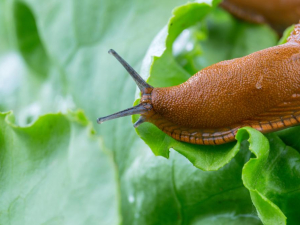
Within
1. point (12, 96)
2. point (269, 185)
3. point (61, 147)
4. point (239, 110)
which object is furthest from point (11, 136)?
point (12, 96)

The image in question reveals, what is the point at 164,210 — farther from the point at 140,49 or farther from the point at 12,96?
the point at 12,96

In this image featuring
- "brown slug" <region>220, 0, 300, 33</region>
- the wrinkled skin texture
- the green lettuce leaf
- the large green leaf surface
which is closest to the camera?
the green lettuce leaf

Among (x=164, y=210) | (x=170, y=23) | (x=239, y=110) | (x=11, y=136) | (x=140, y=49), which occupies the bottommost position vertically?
(x=164, y=210)

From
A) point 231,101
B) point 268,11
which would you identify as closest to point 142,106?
point 231,101

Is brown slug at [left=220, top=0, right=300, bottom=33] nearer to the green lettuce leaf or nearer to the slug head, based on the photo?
the slug head

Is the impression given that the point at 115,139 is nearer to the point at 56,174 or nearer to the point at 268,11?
the point at 56,174

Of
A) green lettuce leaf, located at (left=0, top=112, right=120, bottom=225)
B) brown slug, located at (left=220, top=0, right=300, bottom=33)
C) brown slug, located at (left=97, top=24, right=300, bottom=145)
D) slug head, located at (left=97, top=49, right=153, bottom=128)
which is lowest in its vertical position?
brown slug, located at (left=220, top=0, right=300, bottom=33)

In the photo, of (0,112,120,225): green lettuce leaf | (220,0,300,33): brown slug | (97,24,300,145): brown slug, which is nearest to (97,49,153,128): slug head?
(97,24,300,145): brown slug

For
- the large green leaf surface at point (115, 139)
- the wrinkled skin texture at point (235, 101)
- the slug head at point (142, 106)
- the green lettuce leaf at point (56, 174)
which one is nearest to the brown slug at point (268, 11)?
the large green leaf surface at point (115, 139)
